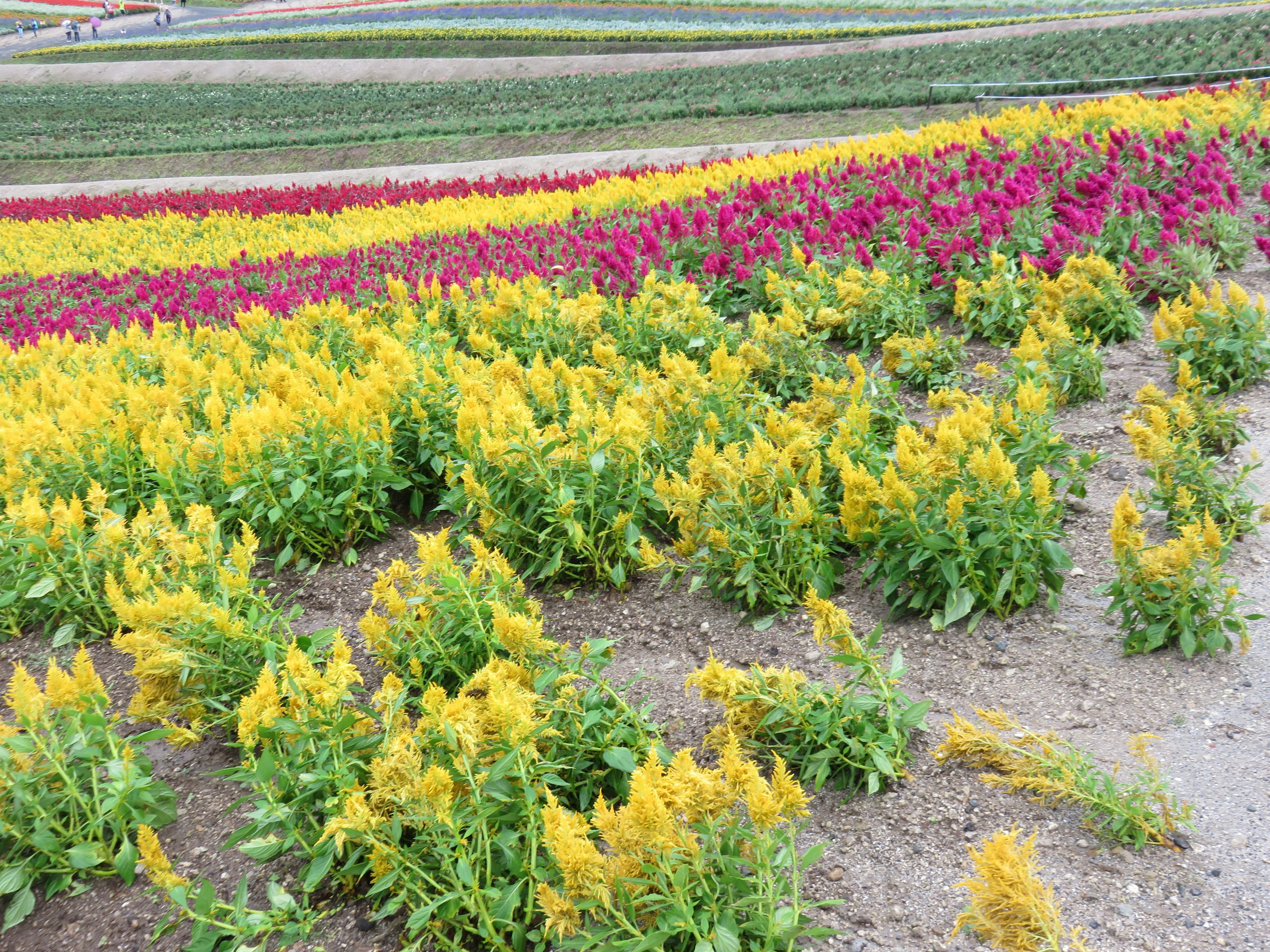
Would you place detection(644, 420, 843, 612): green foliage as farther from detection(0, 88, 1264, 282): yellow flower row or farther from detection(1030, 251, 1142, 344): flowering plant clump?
detection(0, 88, 1264, 282): yellow flower row

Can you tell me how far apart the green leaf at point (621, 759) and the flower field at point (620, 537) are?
0.04 ft

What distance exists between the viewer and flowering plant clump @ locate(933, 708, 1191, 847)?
90.0 inches

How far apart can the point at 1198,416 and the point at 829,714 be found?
7.50ft

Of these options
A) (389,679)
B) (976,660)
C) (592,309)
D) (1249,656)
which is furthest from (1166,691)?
(592,309)

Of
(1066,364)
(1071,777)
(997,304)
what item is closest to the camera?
(1071,777)

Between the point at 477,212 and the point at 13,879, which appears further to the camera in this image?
the point at 477,212

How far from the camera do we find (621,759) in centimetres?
253

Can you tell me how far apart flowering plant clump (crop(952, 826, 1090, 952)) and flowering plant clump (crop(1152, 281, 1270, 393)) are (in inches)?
125

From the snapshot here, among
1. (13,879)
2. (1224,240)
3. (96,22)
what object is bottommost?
(13,879)

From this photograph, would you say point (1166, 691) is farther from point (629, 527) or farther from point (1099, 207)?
point (1099, 207)

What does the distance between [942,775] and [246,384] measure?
4848 millimetres

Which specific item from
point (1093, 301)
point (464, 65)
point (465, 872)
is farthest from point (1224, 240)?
point (464, 65)

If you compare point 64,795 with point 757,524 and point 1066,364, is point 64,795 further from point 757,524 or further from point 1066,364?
point 1066,364

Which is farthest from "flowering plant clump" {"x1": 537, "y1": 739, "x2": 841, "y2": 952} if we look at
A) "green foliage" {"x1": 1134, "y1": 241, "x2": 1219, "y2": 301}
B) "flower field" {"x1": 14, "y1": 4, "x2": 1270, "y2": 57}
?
"flower field" {"x1": 14, "y1": 4, "x2": 1270, "y2": 57}
